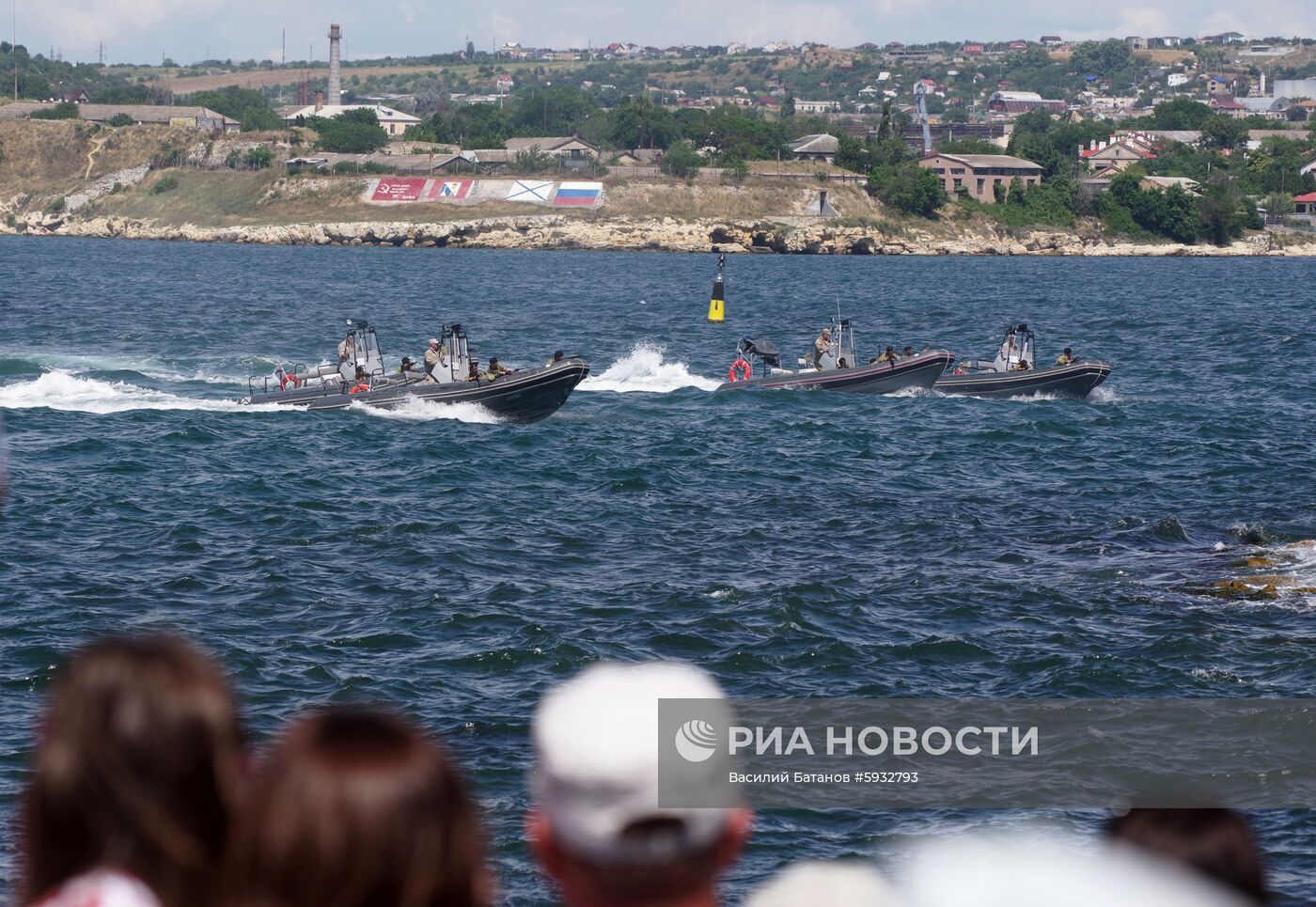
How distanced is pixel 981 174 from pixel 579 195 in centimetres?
4402

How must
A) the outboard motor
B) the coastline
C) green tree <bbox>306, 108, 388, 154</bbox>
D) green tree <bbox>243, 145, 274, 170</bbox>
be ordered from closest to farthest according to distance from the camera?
the outboard motor, the coastline, green tree <bbox>243, 145, 274, 170</bbox>, green tree <bbox>306, 108, 388, 154</bbox>

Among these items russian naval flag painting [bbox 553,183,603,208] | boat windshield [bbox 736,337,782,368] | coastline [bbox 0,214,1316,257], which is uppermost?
russian naval flag painting [bbox 553,183,603,208]

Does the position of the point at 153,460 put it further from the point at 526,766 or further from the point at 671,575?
the point at 526,766

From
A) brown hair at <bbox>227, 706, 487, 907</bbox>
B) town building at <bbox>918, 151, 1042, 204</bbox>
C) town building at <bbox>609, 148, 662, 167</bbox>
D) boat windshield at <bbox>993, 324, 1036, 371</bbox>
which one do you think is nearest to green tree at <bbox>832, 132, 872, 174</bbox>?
town building at <bbox>918, 151, 1042, 204</bbox>

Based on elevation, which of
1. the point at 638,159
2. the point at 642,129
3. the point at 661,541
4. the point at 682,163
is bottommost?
the point at 661,541

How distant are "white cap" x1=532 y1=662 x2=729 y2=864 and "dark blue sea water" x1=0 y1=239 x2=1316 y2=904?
10.2 m

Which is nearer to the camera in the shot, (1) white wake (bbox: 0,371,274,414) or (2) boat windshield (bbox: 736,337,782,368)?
(1) white wake (bbox: 0,371,274,414)

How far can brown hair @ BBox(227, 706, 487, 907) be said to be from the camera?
2846 mm

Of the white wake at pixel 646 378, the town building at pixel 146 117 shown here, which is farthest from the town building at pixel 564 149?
the white wake at pixel 646 378

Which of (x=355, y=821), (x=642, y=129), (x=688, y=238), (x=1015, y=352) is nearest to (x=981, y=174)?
(x=688, y=238)

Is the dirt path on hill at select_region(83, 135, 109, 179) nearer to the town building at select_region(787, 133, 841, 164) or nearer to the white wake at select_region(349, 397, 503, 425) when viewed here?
the town building at select_region(787, 133, 841, 164)

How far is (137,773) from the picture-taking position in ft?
10.7

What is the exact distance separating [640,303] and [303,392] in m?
45.0

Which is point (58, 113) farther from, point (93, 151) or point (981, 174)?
point (981, 174)
